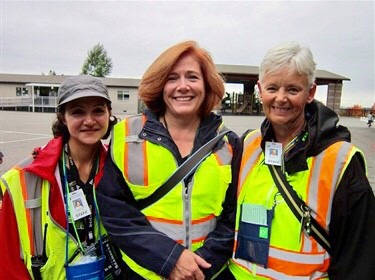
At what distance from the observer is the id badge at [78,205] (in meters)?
2.03

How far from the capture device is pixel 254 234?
1.82 meters

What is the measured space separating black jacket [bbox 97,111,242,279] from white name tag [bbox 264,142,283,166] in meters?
0.24

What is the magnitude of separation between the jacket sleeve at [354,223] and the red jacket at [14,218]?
1.67 metres

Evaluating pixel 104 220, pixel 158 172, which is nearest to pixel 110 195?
pixel 104 220

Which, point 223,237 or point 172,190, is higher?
point 172,190

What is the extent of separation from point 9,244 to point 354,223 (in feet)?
6.58

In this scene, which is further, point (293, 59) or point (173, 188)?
point (173, 188)

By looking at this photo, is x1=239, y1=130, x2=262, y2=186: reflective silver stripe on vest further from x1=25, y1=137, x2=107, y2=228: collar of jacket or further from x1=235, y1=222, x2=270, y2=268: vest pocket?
x1=25, y1=137, x2=107, y2=228: collar of jacket

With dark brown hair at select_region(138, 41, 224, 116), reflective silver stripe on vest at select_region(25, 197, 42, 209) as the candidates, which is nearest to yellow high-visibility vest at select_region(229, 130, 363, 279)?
dark brown hair at select_region(138, 41, 224, 116)

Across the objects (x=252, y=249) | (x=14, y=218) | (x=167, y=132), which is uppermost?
(x=167, y=132)

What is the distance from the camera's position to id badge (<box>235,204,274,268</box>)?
1770 millimetres

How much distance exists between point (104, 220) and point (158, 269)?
0.46m

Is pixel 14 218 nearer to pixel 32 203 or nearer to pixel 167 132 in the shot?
pixel 32 203

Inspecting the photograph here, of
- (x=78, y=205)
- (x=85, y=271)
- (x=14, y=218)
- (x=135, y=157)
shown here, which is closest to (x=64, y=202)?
(x=78, y=205)
